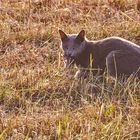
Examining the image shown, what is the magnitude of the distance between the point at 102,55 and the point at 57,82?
2.33ft

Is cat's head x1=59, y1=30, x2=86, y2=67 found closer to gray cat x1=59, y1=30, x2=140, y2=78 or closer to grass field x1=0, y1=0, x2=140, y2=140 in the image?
gray cat x1=59, y1=30, x2=140, y2=78

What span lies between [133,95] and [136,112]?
13.6 inches

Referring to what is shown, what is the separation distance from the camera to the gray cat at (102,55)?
5859 millimetres

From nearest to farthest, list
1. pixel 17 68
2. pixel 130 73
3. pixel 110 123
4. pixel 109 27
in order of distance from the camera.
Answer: pixel 110 123 < pixel 130 73 < pixel 17 68 < pixel 109 27

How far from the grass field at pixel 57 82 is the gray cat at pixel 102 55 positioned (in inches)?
5.6

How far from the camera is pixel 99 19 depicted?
25.9ft

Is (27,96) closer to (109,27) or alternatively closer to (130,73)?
(130,73)

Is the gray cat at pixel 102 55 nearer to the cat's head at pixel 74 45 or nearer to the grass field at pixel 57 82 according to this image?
the cat's head at pixel 74 45

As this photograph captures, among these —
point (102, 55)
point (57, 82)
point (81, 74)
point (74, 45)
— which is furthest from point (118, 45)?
point (57, 82)

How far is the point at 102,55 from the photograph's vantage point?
6215 millimetres

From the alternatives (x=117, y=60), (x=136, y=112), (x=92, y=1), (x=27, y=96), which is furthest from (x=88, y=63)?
(x=92, y=1)

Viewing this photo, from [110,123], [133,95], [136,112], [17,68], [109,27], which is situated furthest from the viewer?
[109,27]

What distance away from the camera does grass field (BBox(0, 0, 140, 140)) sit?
4.69m

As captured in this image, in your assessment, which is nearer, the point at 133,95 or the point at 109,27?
the point at 133,95
